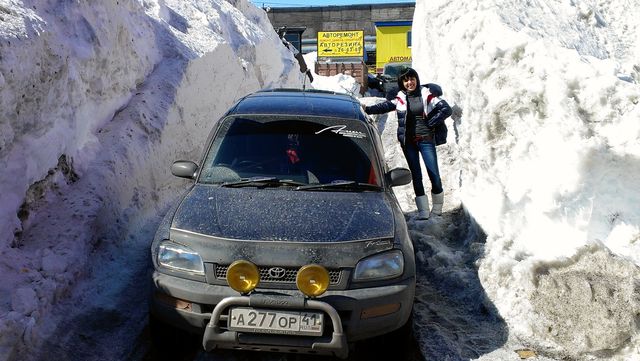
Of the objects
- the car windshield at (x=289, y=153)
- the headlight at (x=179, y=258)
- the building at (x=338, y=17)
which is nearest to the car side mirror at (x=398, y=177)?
the car windshield at (x=289, y=153)

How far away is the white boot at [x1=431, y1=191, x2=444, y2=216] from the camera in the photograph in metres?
6.91

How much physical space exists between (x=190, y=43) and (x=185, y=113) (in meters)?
1.90

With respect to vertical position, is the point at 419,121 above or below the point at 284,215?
below

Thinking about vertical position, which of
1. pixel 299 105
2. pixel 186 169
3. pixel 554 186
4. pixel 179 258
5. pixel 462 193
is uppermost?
pixel 299 105

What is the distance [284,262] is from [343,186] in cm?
99

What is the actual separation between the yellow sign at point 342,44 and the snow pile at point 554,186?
35893 millimetres

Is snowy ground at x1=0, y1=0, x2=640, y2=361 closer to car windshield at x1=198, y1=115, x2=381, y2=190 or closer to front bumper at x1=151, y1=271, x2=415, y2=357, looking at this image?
front bumper at x1=151, y1=271, x2=415, y2=357

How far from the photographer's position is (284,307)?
3307 mm

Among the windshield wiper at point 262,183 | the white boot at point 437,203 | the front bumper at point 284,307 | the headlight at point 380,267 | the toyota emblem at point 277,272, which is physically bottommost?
the white boot at point 437,203

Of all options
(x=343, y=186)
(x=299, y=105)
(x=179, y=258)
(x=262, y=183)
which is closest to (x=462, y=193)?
(x=299, y=105)

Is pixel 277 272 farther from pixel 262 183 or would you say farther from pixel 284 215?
pixel 262 183

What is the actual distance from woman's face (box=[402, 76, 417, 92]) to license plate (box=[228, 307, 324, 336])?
393 centimetres

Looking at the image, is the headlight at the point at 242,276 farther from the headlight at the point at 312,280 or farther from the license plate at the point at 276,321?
the headlight at the point at 312,280

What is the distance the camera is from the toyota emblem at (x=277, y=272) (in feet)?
11.2
